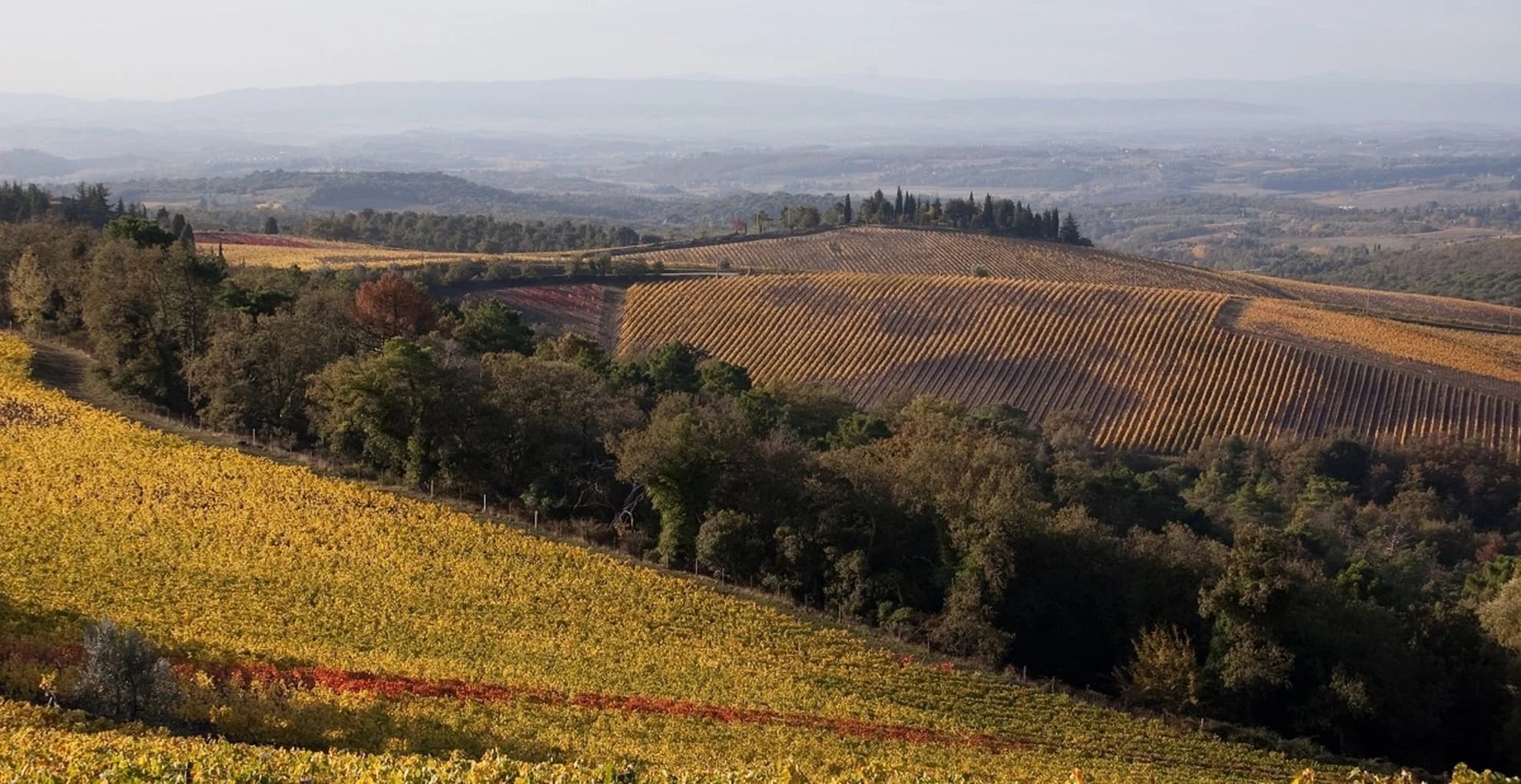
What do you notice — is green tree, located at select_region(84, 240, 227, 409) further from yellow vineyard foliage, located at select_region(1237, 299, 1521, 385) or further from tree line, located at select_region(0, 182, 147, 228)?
yellow vineyard foliage, located at select_region(1237, 299, 1521, 385)

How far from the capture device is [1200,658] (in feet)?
96.0

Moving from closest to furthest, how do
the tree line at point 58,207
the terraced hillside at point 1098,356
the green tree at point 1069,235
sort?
1. the terraced hillside at point 1098,356
2. the tree line at point 58,207
3. the green tree at point 1069,235

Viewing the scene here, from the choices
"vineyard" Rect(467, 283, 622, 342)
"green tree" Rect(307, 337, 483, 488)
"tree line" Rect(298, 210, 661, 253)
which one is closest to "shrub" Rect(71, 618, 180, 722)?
"green tree" Rect(307, 337, 483, 488)

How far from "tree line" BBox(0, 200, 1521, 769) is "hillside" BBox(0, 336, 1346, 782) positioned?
3.05 m

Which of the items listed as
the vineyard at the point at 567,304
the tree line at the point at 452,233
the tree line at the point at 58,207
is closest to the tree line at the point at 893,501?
the vineyard at the point at 567,304

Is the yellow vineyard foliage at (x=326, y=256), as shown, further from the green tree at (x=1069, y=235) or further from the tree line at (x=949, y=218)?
the green tree at (x=1069, y=235)

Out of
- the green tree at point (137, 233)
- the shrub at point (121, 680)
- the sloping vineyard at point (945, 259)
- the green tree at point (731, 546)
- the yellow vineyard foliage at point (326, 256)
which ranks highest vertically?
the green tree at point (137, 233)

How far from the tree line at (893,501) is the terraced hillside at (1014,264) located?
1770 inches

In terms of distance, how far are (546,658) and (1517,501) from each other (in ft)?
162

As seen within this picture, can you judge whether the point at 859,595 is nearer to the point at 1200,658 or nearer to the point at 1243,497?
the point at 1200,658

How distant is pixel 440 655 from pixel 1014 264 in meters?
91.3

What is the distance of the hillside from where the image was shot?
1819 cm

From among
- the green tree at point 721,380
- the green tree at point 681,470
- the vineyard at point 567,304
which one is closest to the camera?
the green tree at point 681,470

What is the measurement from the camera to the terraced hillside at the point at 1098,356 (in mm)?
64062
